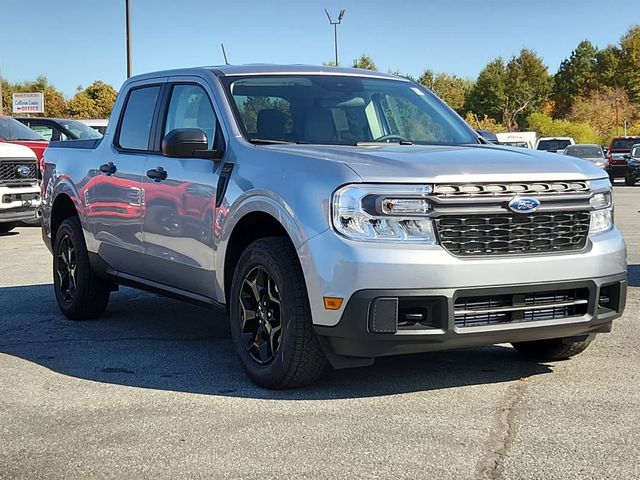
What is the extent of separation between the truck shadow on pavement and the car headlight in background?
93 centimetres

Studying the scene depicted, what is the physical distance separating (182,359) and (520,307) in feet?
7.35

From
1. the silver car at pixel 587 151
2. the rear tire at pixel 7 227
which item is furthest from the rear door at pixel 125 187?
the silver car at pixel 587 151

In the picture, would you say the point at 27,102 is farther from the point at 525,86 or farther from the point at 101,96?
the point at 525,86

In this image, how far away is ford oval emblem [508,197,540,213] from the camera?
182 inches

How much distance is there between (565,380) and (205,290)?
214 centimetres

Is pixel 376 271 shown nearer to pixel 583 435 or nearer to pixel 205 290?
pixel 583 435

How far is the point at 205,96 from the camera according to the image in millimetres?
5910

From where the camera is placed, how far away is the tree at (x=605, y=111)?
66.9 meters

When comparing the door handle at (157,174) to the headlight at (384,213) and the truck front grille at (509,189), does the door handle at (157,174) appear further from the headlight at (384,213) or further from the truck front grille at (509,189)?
the truck front grille at (509,189)

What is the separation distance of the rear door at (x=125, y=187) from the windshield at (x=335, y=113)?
96cm

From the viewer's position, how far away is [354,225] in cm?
451

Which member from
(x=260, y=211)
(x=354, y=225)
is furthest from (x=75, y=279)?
(x=354, y=225)

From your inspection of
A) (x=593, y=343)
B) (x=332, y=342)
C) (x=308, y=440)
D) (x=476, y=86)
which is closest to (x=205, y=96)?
(x=332, y=342)

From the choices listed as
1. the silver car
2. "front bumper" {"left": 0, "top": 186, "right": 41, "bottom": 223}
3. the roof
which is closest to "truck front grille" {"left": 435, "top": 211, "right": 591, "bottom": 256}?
the roof
